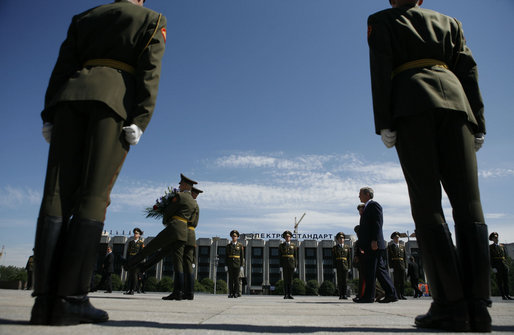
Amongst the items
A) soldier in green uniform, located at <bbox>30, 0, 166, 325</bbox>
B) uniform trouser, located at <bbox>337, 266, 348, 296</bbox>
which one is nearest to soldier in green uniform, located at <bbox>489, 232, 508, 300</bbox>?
uniform trouser, located at <bbox>337, 266, 348, 296</bbox>

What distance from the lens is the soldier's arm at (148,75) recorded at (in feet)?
8.33

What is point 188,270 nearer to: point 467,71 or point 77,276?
point 77,276

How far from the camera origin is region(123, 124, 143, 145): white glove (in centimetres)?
242

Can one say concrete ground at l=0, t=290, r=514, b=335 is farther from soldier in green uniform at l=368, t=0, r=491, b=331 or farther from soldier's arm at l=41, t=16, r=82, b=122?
soldier's arm at l=41, t=16, r=82, b=122

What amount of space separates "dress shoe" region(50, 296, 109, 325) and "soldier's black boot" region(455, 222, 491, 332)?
2185 mm

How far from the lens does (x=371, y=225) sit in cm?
711

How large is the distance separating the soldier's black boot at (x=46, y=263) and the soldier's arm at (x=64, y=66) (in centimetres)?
83

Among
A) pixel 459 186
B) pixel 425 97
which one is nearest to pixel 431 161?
pixel 459 186

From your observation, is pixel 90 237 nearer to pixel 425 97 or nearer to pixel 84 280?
pixel 84 280

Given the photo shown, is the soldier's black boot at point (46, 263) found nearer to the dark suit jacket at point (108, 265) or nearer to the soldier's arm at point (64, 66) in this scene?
the soldier's arm at point (64, 66)

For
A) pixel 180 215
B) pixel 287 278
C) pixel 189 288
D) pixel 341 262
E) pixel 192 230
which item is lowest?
pixel 287 278

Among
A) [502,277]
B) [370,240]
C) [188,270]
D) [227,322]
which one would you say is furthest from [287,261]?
[227,322]

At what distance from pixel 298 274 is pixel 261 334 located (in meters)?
92.1

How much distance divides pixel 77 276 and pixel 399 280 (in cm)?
1358
